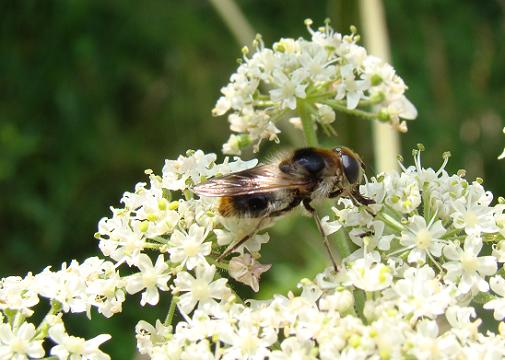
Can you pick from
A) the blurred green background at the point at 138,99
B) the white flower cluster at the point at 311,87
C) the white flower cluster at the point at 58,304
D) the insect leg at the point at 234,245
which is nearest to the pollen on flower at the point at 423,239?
the insect leg at the point at 234,245

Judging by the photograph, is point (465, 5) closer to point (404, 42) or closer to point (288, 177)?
point (404, 42)

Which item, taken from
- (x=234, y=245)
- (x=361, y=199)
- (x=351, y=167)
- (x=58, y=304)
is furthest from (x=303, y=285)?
(x=58, y=304)

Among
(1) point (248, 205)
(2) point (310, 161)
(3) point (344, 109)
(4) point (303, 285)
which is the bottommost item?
(4) point (303, 285)

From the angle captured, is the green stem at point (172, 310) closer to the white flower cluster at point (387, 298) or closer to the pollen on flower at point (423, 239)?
the white flower cluster at point (387, 298)

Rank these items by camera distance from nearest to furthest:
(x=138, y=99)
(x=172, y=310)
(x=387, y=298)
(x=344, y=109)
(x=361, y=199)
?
(x=387, y=298), (x=172, y=310), (x=361, y=199), (x=344, y=109), (x=138, y=99)

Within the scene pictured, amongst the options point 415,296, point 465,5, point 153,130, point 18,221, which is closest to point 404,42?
point 465,5

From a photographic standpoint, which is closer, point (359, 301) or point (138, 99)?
point (359, 301)

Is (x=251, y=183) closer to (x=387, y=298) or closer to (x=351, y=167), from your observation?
(x=351, y=167)

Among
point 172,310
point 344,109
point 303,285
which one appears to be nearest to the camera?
point 303,285

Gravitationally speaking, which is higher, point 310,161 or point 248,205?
point 310,161
